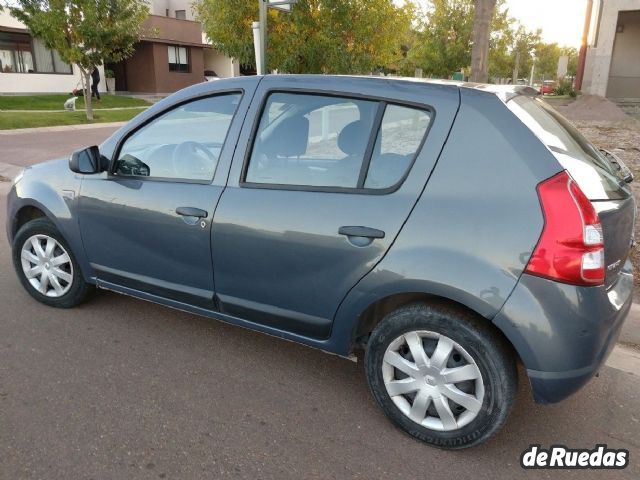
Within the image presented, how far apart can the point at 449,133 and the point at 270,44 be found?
9.50 meters

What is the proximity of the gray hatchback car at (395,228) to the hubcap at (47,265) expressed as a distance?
0.62 meters

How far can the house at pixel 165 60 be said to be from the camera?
32.1 meters

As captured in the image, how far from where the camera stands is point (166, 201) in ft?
10.3

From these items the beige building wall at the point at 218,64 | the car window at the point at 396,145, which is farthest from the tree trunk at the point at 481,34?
the beige building wall at the point at 218,64

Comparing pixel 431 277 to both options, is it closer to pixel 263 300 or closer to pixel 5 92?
pixel 263 300

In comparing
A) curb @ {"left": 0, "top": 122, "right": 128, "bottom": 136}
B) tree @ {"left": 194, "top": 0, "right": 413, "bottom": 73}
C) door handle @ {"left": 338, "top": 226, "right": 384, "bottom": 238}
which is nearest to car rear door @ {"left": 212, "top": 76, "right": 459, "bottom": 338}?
door handle @ {"left": 338, "top": 226, "right": 384, "bottom": 238}

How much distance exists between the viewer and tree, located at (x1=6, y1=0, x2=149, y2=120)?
1767 cm

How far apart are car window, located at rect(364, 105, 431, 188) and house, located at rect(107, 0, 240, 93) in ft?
99.9

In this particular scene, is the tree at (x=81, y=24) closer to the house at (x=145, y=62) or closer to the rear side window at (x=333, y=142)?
the house at (x=145, y=62)

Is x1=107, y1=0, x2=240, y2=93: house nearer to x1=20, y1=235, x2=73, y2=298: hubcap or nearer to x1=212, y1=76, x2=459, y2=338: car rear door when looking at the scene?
x1=20, y1=235, x2=73, y2=298: hubcap

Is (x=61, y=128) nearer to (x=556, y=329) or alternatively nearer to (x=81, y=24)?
(x=81, y=24)

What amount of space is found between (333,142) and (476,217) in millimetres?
900

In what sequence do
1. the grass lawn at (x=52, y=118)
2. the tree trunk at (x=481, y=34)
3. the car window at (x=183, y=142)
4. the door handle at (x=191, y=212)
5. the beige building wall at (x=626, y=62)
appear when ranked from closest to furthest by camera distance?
the door handle at (x=191, y=212) < the car window at (x=183, y=142) < the tree trunk at (x=481, y=34) < the grass lawn at (x=52, y=118) < the beige building wall at (x=626, y=62)

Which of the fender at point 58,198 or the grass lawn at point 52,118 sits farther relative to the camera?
the grass lawn at point 52,118
